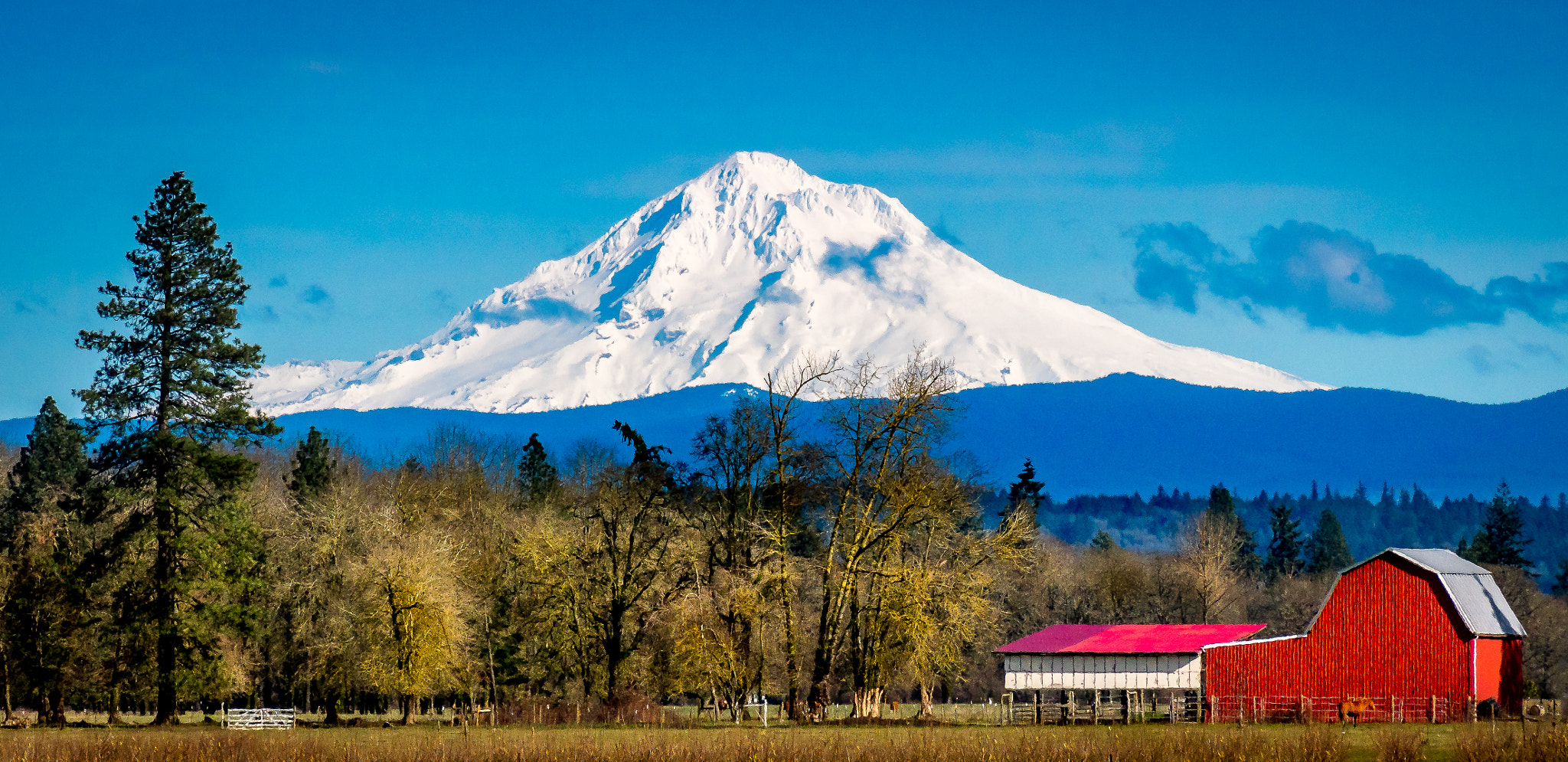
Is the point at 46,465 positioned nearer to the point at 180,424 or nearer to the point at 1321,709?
the point at 180,424

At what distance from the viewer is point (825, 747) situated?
115 ft

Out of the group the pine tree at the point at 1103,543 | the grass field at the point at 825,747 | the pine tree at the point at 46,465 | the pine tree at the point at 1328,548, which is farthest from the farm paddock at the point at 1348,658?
the pine tree at the point at 1328,548

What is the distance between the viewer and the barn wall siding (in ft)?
188

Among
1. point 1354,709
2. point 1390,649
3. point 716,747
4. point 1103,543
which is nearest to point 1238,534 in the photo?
point 1103,543

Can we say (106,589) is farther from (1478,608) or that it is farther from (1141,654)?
(1478,608)

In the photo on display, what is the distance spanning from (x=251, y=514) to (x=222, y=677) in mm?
12761

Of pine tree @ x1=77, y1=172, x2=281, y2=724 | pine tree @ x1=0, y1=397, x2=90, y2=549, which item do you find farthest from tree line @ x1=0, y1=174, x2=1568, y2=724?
pine tree @ x1=0, y1=397, x2=90, y2=549

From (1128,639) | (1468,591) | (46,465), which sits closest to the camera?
(1468,591)

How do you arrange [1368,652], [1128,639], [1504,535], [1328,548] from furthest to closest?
[1328,548]
[1504,535]
[1128,639]
[1368,652]

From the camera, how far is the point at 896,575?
170 feet

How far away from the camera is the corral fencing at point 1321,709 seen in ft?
175

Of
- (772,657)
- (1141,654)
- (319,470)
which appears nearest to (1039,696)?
(1141,654)

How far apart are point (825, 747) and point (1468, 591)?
35.2 m

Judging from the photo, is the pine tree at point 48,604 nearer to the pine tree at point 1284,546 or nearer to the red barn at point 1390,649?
the red barn at point 1390,649
